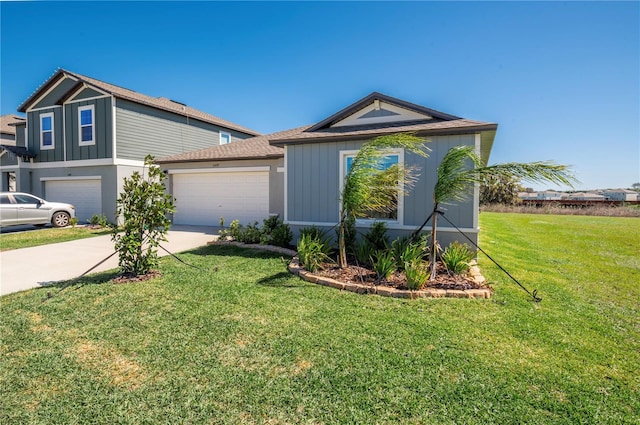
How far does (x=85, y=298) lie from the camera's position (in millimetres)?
4883

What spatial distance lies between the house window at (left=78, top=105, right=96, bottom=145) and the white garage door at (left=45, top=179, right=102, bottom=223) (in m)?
1.87

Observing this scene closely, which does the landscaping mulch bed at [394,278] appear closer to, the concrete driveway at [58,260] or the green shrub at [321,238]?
the green shrub at [321,238]

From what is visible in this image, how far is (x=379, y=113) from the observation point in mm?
8594

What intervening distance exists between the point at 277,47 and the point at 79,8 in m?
6.63

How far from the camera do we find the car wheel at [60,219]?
1273cm

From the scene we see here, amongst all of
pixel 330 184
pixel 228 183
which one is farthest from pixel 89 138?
pixel 330 184

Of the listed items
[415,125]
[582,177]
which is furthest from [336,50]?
[582,177]

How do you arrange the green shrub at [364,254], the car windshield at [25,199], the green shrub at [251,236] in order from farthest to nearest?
the car windshield at [25,199] → the green shrub at [251,236] → the green shrub at [364,254]

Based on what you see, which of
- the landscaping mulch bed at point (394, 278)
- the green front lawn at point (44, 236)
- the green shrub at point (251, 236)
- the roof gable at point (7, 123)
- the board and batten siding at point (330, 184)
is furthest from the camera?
the roof gable at point (7, 123)

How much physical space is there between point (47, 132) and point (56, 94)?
1962 mm

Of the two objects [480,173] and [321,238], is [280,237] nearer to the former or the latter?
[321,238]

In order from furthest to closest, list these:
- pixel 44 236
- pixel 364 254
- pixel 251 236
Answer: pixel 44 236 → pixel 251 236 → pixel 364 254

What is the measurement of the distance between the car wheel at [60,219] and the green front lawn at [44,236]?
0.28 m

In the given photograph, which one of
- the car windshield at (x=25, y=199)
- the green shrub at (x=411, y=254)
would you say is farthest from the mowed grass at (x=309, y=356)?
the car windshield at (x=25, y=199)
